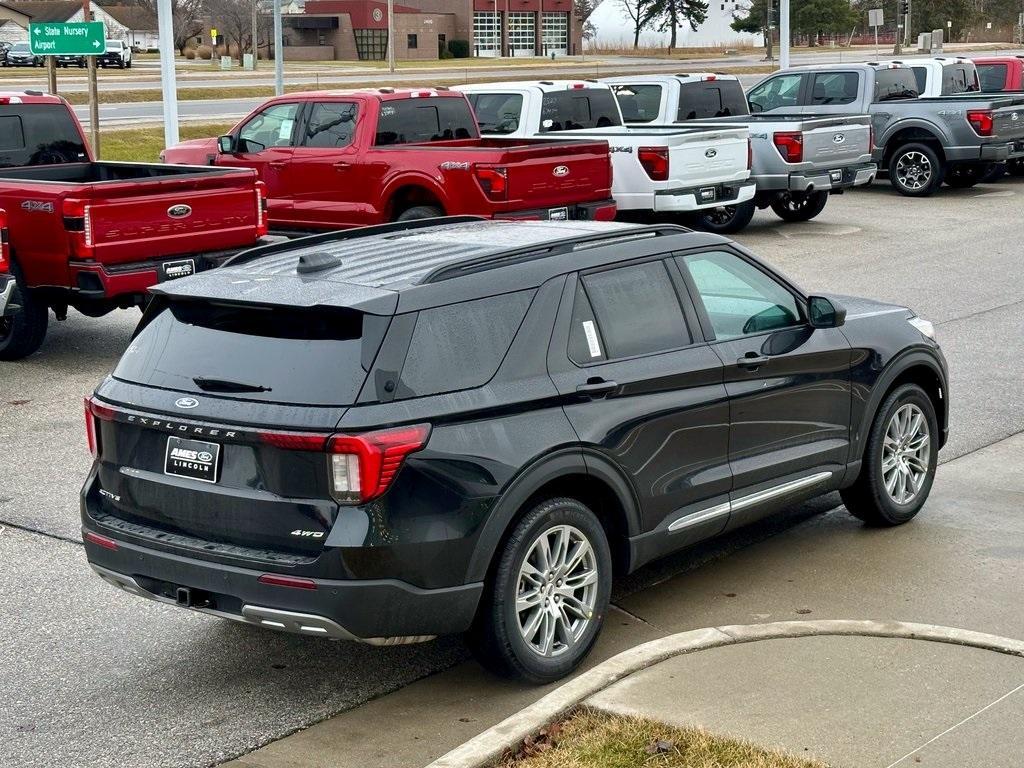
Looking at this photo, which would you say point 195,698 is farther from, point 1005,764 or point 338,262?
point 1005,764

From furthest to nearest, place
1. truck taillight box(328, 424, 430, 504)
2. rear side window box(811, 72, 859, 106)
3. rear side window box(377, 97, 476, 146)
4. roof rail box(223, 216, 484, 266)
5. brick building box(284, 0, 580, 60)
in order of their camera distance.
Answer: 1. brick building box(284, 0, 580, 60)
2. rear side window box(811, 72, 859, 106)
3. rear side window box(377, 97, 476, 146)
4. roof rail box(223, 216, 484, 266)
5. truck taillight box(328, 424, 430, 504)

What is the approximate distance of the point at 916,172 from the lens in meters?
23.2

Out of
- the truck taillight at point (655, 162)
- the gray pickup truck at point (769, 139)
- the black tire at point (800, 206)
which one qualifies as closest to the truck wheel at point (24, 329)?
the truck taillight at point (655, 162)

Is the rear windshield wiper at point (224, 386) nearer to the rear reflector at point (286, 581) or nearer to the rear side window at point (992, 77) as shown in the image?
the rear reflector at point (286, 581)

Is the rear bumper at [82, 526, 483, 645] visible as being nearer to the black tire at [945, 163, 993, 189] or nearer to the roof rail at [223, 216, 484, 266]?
the roof rail at [223, 216, 484, 266]

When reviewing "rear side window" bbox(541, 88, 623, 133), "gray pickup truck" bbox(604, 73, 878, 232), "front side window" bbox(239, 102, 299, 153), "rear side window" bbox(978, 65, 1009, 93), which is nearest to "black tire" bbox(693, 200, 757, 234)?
"gray pickup truck" bbox(604, 73, 878, 232)

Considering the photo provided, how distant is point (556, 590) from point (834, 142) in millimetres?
15181

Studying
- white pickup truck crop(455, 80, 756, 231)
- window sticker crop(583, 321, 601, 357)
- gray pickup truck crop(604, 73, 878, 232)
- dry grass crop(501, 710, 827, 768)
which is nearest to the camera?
dry grass crop(501, 710, 827, 768)

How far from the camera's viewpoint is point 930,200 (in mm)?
22891

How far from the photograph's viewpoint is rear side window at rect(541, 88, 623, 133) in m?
18.6

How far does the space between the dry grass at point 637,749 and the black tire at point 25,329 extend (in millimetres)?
8109

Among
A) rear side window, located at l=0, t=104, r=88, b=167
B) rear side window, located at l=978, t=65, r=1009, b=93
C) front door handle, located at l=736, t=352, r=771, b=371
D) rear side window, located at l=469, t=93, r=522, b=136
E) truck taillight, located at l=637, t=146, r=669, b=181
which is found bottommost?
front door handle, located at l=736, t=352, r=771, b=371

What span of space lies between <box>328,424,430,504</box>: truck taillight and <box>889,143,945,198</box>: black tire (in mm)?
19399

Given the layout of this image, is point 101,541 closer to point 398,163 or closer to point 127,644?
point 127,644
